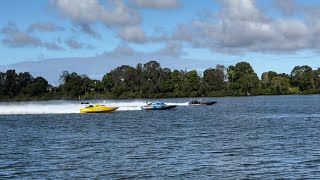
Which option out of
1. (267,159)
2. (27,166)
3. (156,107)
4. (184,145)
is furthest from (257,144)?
(156,107)

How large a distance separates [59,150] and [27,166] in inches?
332

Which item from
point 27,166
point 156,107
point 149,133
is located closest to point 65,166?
point 27,166

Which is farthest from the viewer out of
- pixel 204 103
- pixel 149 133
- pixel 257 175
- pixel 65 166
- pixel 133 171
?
pixel 204 103

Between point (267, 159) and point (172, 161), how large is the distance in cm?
624

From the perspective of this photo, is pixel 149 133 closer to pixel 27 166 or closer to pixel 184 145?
pixel 184 145

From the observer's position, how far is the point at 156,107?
124188mm

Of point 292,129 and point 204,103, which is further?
point 204,103

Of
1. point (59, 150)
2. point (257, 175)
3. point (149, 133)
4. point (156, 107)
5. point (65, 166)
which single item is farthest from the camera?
point (156, 107)

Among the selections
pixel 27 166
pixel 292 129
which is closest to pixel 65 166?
pixel 27 166

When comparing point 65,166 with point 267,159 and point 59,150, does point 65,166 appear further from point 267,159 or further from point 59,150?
point 267,159

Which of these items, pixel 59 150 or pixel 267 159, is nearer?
pixel 267 159

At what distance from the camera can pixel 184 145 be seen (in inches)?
1850

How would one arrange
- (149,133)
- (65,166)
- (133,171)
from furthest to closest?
(149,133) → (65,166) → (133,171)

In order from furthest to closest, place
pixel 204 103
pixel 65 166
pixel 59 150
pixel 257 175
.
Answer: pixel 204 103
pixel 59 150
pixel 65 166
pixel 257 175
